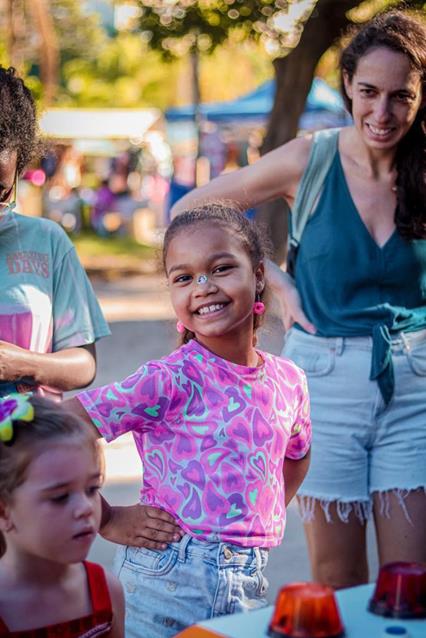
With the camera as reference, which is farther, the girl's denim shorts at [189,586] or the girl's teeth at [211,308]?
the girl's teeth at [211,308]

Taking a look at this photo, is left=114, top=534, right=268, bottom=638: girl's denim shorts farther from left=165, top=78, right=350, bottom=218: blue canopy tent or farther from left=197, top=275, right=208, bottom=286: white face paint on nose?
left=165, top=78, right=350, bottom=218: blue canopy tent

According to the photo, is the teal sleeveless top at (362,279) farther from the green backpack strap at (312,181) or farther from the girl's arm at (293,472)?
the girl's arm at (293,472)

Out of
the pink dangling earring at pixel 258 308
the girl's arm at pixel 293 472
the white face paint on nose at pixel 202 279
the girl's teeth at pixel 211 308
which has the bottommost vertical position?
the girl's arm at pixel 293 472

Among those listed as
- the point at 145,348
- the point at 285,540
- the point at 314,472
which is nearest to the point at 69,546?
the point at 314,472

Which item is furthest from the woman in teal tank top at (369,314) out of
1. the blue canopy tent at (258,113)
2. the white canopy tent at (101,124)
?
the white canopy tent at (101,124)

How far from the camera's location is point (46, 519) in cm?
205

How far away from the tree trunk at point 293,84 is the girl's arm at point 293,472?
764cm

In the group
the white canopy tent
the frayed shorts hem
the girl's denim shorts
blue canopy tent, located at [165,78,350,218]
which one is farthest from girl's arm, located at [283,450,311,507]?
the white canopy tent

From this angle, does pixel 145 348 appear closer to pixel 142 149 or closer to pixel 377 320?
pixel 377 320

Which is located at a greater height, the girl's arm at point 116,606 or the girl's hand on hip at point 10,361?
the girl's hand on hip at point 10,361

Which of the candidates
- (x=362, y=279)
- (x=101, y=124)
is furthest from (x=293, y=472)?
(x=101, y=124)

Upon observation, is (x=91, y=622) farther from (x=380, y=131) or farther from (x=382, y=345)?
(x=380, y=131)

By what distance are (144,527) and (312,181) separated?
1.19 m

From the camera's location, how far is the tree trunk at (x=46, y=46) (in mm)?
22562
